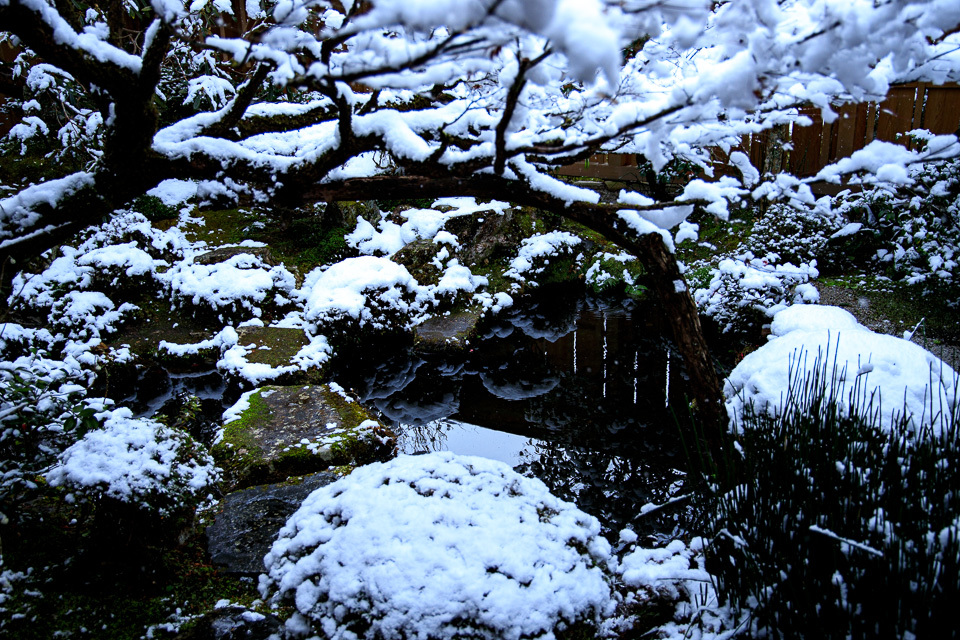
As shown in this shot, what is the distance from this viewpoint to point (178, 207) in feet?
29.3

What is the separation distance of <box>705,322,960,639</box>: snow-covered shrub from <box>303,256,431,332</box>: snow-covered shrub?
4777 mm

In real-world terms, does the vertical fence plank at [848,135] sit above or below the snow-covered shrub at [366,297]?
above

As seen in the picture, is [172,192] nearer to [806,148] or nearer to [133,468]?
[133,468]

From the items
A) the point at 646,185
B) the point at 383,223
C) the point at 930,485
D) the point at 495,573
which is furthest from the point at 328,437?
the point at 646,185

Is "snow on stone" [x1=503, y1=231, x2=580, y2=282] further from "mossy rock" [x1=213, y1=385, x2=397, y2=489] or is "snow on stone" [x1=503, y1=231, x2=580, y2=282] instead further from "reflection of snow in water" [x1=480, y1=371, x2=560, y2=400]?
"mossy rock" [x1=213, y1=385, x2=397, y2=489]

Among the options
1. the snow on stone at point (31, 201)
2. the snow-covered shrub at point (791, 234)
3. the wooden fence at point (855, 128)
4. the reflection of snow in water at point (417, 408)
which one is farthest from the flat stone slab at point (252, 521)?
the snow-covered shrub at point (791, 234)

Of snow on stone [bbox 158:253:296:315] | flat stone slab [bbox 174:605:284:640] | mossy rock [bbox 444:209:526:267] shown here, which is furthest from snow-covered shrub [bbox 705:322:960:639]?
snow on stone [bbox 158:253:296:315]

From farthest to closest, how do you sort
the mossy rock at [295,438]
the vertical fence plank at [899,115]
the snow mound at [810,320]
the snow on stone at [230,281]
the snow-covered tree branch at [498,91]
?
the vertical fence plank at [899,115], the snow on stone at [230,281], the snow mound at [810,320], the mossy rock at [295,438], the snow-covered tree branch at [498,91]

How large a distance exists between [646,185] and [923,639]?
8407 millimetres

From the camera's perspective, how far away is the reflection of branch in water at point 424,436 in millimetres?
5016

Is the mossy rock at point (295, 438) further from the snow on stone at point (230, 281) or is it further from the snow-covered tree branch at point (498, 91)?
the snow on stone at point (230, 281)

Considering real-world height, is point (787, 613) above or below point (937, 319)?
below

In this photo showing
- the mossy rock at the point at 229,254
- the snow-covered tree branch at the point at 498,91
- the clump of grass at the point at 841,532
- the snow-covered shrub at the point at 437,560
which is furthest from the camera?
the mossy rock at the point at 229,254

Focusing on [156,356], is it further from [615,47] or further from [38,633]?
[615,47]
